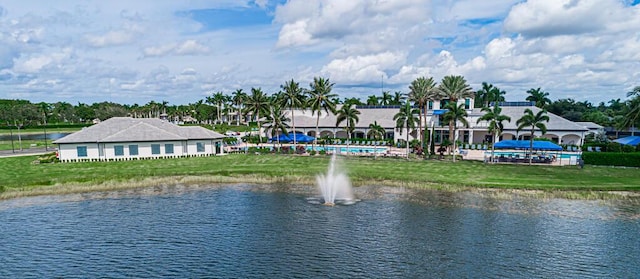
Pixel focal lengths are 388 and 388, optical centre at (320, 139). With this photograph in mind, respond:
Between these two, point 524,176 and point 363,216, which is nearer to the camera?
point 363,216

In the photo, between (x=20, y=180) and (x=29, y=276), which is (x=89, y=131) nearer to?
(x=20, y=180)

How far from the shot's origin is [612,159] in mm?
47969

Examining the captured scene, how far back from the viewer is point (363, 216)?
30.5 metres

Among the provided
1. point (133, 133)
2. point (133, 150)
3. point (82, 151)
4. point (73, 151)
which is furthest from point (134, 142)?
point (73, 151)

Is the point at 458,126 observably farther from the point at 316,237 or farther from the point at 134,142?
the point at 134,142

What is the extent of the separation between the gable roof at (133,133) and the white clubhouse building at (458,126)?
27803 mm

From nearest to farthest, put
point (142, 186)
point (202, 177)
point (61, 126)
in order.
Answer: point (142, 186) < point (202, 177) < point (61, 126)

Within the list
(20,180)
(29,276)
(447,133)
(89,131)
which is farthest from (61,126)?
(29,276)

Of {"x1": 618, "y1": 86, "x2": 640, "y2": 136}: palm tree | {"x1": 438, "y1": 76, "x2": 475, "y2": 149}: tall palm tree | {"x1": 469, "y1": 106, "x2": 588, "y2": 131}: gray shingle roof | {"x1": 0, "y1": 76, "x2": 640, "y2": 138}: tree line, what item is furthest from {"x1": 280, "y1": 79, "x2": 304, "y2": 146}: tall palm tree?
{"x1": 618, "y1": 86, "x2": 640, "y2": 136}: palm tree

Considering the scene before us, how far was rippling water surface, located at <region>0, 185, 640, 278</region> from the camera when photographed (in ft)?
69.0

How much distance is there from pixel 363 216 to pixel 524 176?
76.4 ft

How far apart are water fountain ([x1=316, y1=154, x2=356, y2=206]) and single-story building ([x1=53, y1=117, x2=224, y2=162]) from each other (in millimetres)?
22335

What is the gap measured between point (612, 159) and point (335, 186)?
3510cm

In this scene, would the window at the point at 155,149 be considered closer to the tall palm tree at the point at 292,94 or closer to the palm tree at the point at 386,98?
the tall palm tree at the point at 292,94
